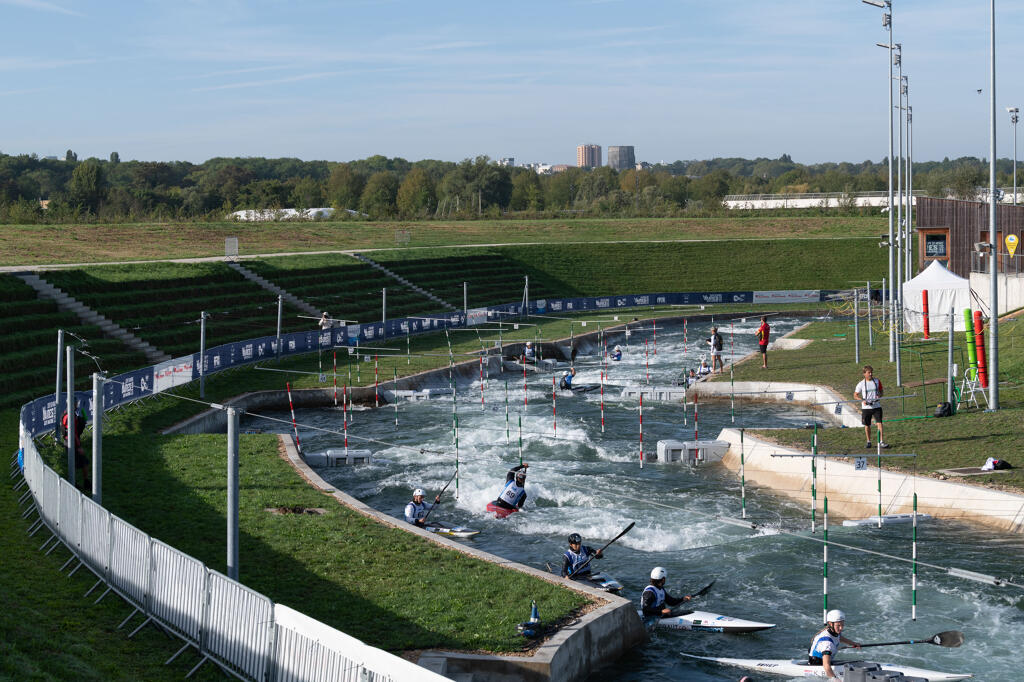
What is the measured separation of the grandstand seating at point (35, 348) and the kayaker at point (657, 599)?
87.0 ft

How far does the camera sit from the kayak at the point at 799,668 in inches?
630

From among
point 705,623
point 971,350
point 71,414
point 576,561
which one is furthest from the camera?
point 971,350

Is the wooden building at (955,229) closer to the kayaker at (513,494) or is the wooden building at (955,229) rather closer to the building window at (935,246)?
the building window at (935,246)

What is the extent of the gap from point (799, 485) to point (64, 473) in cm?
1896

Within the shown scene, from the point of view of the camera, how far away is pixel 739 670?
1739cm

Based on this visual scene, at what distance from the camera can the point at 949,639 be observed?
1684 cm

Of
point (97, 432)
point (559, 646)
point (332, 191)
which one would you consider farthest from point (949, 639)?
point (332, 191)

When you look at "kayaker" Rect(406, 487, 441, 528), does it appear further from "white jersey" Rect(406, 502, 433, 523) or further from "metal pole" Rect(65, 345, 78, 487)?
"metal pole" Rect(65, 345, 78, 487)

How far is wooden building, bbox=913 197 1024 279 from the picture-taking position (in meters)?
59.5

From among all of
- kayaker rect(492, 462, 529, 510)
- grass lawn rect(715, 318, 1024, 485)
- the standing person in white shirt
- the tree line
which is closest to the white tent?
grass lawn rect(715, 318, 1024, 485)

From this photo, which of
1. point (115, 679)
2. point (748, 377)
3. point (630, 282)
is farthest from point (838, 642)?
point (630, 282)

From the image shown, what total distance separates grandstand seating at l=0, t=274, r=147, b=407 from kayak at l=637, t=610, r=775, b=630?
26949 mm

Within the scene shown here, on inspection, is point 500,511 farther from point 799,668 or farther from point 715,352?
point 715,352

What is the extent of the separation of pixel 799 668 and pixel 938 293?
128 feet
